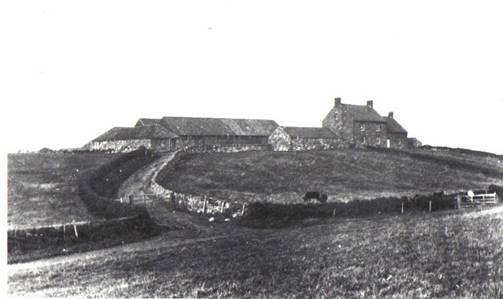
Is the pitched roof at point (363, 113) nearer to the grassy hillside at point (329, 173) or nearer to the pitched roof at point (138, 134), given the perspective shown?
the grassy hillside at point (329, 173)

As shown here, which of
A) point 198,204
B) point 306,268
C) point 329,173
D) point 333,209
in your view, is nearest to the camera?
point 306,268

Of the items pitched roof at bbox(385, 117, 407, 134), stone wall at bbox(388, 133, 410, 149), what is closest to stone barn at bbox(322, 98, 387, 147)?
stone wall at bbox(388, 133, 410, 149)

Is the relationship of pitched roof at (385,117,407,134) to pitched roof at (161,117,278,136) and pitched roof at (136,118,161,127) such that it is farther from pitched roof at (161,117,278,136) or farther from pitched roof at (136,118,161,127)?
pitched roof at (136,118,161,127)

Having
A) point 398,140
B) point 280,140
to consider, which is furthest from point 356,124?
point 280,140

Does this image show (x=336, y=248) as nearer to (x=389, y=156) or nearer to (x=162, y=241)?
(x=162, y=241)

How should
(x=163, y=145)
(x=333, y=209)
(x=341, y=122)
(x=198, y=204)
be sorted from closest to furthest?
(x=333, y=209)
(x=198, y=204)
(x=163, y=145)
(x=341, y=122)

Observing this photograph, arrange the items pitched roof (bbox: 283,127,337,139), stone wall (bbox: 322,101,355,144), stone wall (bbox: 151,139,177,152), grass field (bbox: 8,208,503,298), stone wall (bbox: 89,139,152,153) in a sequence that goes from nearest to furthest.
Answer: grass field (bbox: 8,208,503,298) < stone wall (bbox: 89,139,152,153) < stone wall (bbox: 151,139,177,152) < pitched roof (bbox: 283,127,337,139) < stone wall (bbox: 322,101,355,144)

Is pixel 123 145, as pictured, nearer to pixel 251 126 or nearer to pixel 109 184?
pixel 109 184
